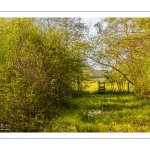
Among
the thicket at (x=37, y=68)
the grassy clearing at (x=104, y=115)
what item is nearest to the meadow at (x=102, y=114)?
the grassy clearing at (x=104, y=115)

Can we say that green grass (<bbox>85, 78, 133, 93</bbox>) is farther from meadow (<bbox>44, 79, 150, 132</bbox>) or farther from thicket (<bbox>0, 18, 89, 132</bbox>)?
thicket (<bbox>0, 18, 89, 132</bbox>)

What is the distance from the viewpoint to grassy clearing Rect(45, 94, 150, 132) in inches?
221

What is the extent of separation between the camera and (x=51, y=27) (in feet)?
18.9

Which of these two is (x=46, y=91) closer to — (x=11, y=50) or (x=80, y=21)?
(x=11, y=50)

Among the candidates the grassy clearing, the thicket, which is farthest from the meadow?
the thicket

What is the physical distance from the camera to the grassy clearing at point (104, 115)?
5.61 metres

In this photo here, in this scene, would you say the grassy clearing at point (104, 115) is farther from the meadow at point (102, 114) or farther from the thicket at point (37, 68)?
the thicket at point (37, 68)

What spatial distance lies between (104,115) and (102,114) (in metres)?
0.03

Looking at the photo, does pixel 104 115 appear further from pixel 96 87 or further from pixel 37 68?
pixel 37 68

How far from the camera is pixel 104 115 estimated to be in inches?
225

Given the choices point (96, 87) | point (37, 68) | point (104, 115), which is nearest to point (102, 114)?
point (104, 115)
